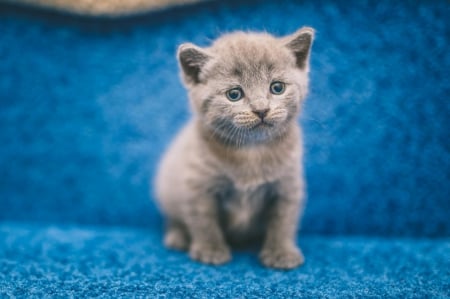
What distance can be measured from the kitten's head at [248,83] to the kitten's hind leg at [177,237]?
0.39 meters

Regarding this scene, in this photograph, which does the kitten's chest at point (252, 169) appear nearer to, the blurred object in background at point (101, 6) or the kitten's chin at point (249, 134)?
the kitten's chin at point (249, 134)

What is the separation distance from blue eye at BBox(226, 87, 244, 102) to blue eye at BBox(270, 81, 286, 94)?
3.1 inches

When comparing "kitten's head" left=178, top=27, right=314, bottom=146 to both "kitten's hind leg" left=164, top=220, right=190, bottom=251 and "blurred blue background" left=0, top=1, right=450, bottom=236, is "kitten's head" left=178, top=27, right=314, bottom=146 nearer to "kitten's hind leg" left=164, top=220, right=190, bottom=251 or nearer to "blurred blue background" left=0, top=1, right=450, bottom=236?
"blurred blue background" left=0, top=1, right=450, bottom=236

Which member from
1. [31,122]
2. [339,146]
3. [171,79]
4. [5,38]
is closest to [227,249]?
[339,146]

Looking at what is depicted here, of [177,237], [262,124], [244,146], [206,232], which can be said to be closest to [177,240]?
[177,237]

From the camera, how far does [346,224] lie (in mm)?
1536

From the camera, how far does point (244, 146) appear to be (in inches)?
47.9

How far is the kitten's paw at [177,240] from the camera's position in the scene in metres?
1.40

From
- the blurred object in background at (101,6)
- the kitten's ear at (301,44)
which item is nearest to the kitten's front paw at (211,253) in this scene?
the kitten's ear at (301,44)

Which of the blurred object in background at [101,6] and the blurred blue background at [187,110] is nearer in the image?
the blurred blue background at [187,110]

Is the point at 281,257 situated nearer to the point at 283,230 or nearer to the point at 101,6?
the point at 283,230

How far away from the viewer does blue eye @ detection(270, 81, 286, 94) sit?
1154 millimetres

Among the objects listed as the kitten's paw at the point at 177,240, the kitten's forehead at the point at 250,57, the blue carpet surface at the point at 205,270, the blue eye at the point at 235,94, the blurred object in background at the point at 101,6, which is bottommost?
the blue carpet surface at the point at 205,270

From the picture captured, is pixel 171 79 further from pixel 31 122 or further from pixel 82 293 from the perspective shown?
pixel 82 293
